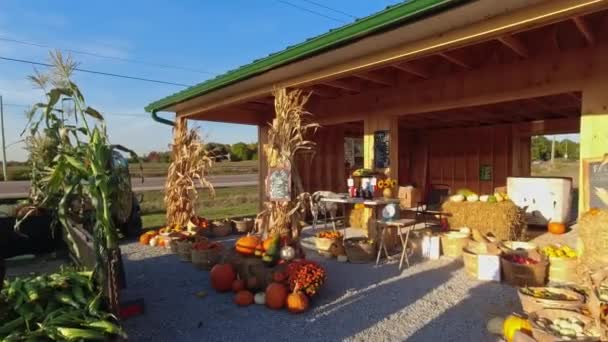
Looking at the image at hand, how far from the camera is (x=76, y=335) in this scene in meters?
2.08

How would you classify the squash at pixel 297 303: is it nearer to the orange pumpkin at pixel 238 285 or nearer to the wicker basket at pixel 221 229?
the orange pumpkin at pixel 238 285

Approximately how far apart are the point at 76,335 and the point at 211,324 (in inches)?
52.1

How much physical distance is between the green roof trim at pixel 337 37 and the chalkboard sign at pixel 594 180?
8.87ft

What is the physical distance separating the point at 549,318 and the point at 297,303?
203 centimetres

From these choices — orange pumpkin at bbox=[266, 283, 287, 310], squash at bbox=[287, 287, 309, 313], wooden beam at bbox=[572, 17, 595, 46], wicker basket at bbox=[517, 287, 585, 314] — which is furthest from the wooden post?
orange pumpkin at bbox=[266, 283, 287, 310]

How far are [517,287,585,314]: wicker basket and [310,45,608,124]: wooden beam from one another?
290 cm

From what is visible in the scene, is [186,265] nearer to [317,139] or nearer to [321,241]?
[321,241]

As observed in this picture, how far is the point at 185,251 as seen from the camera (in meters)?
5.53

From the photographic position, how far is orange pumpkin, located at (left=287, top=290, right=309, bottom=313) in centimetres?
340

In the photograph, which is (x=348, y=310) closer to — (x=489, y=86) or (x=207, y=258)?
(x=207, y=258)

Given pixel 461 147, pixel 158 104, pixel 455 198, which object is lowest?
pixel 455 198

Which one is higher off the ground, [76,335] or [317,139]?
[317,139]

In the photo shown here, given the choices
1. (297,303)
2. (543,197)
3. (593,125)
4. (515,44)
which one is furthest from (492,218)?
(297,303)

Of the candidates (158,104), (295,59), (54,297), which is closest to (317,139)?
(158,104)
